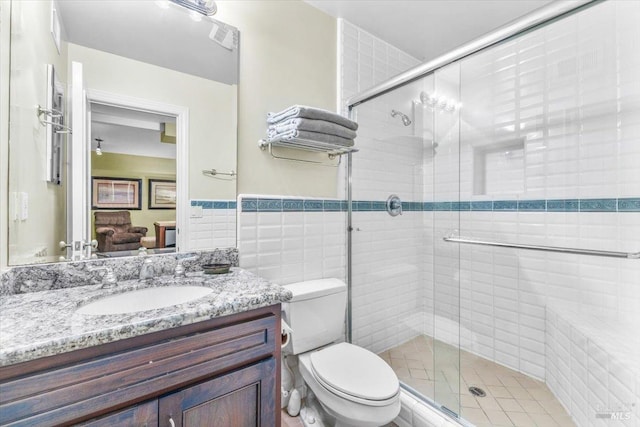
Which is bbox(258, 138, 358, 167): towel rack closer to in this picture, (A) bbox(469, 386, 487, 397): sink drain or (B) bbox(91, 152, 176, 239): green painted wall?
(B) bbox(91, 152, 176, 239): green painted wall

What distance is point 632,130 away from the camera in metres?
1.60

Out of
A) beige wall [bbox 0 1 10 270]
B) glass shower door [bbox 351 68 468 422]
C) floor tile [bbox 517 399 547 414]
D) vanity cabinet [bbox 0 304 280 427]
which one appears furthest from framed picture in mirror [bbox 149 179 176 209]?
floor tile [bbox 517 399 547 414]

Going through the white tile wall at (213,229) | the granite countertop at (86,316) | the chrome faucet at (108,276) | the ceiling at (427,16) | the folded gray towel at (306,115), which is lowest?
the granite countertop at (86,316)

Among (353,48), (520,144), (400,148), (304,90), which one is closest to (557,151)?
(520,144)

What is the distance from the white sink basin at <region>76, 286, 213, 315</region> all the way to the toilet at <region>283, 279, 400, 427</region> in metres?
0.51

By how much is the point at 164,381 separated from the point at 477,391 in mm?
1762

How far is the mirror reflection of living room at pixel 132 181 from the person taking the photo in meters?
1.20

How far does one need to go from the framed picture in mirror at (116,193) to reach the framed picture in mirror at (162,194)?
5cm

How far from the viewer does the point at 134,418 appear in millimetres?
778

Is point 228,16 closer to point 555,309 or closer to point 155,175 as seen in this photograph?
point 155,175

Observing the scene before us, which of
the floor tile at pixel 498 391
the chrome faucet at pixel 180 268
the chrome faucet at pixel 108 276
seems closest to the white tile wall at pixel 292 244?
the chrome faucet at pixel 180 268

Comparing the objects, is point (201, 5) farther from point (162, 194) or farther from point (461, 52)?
point (461, 52)

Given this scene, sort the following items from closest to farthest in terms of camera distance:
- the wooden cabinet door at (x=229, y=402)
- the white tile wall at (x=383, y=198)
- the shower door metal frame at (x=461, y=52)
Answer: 1. the wooden cabinet door at (x=229, y=402)
2. the shower door metal frame at (x=461, y=52)
3. the white tile wall at (x=383, y=198)

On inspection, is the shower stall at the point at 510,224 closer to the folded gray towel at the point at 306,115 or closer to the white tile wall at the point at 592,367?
the white tile wall at the point at 592,367
